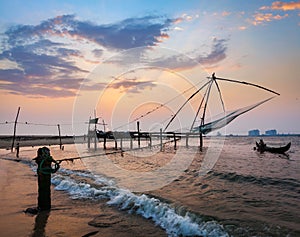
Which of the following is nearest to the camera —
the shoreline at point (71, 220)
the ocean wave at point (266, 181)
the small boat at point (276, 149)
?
the shoreline at point (71, 220)

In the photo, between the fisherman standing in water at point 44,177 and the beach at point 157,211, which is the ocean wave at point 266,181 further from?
the fisherman standing in water at point 44,177

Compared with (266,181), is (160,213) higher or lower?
higher

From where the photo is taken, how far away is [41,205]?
22.4ft

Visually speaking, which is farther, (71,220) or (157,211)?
(157,211)

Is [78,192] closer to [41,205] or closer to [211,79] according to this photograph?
[41,205]

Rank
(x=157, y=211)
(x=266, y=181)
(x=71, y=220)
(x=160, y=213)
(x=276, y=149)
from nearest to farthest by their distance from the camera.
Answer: (x=71, y=220)
(x=160, y=213)
(x=157, y=211)
(x=266, y=181)
(x=276, y=149)

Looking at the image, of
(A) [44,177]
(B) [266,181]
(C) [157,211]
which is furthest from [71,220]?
(B) [266,181]

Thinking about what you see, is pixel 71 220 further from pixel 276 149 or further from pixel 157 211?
pixel 276 149

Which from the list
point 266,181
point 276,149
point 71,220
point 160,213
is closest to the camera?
point 71,220

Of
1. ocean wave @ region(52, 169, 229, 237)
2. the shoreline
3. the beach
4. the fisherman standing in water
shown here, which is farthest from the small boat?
the fisherman standing in water

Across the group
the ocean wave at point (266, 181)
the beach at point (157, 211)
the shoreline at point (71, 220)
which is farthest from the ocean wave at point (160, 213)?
the ocean wave at point (266, 181)

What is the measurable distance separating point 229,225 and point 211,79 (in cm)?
1358

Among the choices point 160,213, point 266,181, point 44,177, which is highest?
point 44,177

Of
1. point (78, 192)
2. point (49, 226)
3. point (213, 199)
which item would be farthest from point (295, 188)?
point (49, 226)
